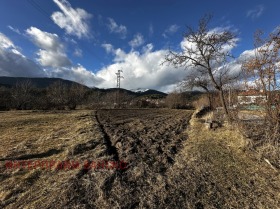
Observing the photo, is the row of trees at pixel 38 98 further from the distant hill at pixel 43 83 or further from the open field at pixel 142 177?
the open field at pixel 142 177

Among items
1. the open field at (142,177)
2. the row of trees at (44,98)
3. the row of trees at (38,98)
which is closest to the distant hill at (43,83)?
the row of trees at (44,98)

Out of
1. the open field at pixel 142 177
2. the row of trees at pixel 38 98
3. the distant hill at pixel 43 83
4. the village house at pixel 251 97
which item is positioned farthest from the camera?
the distant hill at pixel 43 83

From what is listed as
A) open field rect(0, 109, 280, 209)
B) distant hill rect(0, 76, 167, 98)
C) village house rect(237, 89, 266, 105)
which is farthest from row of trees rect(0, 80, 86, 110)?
village house rect(237, 89, 266, 105)

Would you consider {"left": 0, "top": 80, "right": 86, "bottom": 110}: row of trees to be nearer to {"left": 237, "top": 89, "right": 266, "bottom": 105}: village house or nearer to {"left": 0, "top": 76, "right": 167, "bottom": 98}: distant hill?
{"left": 0, "top": 76, "right": 167, "bottom": 98}: distant hill

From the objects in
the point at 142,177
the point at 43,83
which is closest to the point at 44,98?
the point at 142,177

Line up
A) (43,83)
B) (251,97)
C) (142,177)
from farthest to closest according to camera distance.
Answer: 1. (43,83)
2. (251,97)
3. (142,177)

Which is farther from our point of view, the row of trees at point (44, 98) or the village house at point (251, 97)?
the row of trees at point (44, 98)

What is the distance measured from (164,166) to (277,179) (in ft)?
7.38

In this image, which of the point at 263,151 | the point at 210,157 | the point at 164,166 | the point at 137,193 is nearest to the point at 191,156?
the point at 210,157

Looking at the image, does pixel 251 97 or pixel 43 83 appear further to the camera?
pixel 43 83

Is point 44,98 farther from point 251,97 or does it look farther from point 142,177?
point 251,97

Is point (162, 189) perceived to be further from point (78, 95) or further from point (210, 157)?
point (78, 95)

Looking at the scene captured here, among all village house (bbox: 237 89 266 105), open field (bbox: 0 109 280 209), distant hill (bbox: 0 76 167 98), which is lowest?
open field (bbox: 0 109 280 209)

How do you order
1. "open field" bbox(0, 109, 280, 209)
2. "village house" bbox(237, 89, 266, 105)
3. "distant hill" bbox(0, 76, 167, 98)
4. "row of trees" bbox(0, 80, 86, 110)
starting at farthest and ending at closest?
"distant hill" bbox(0, 76, 167, 98)
"row of trees" bbox(0, 80, 86, 110)
"village house" bbox(237, 89, 266, 105)
"open field" bbox(0, 109, 280, 209)
